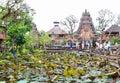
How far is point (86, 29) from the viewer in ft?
152

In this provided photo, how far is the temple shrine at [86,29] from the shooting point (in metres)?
44.2

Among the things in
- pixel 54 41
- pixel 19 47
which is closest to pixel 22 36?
pixel 19 47

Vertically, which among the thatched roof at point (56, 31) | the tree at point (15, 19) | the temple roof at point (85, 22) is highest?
the temple roof at point (85, 22)

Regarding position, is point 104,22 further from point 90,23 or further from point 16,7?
point 16,7

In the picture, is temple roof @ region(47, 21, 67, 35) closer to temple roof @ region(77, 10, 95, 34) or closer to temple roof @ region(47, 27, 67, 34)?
temple roof @ region(47, 27, 67, 34)

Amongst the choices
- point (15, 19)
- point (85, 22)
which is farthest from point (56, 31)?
point (15, 19)

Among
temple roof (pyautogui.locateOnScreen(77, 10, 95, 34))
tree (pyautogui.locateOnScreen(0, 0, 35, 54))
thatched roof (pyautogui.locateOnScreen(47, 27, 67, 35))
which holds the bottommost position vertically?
tree (pyautogui.locateOnScreen(0, 0, 35, 54))

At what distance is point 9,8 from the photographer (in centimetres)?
1392

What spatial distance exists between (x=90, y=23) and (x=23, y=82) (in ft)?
146

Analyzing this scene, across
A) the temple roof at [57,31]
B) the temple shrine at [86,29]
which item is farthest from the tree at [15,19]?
the temple roof at [57,31]

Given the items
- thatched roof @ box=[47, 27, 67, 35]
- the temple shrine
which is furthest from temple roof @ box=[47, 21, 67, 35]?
the temple shrine

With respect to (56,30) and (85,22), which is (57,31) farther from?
(85,22)

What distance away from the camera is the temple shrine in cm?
4425

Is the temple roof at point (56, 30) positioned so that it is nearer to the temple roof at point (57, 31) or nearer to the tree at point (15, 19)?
the temple roof at point (57, 31)
